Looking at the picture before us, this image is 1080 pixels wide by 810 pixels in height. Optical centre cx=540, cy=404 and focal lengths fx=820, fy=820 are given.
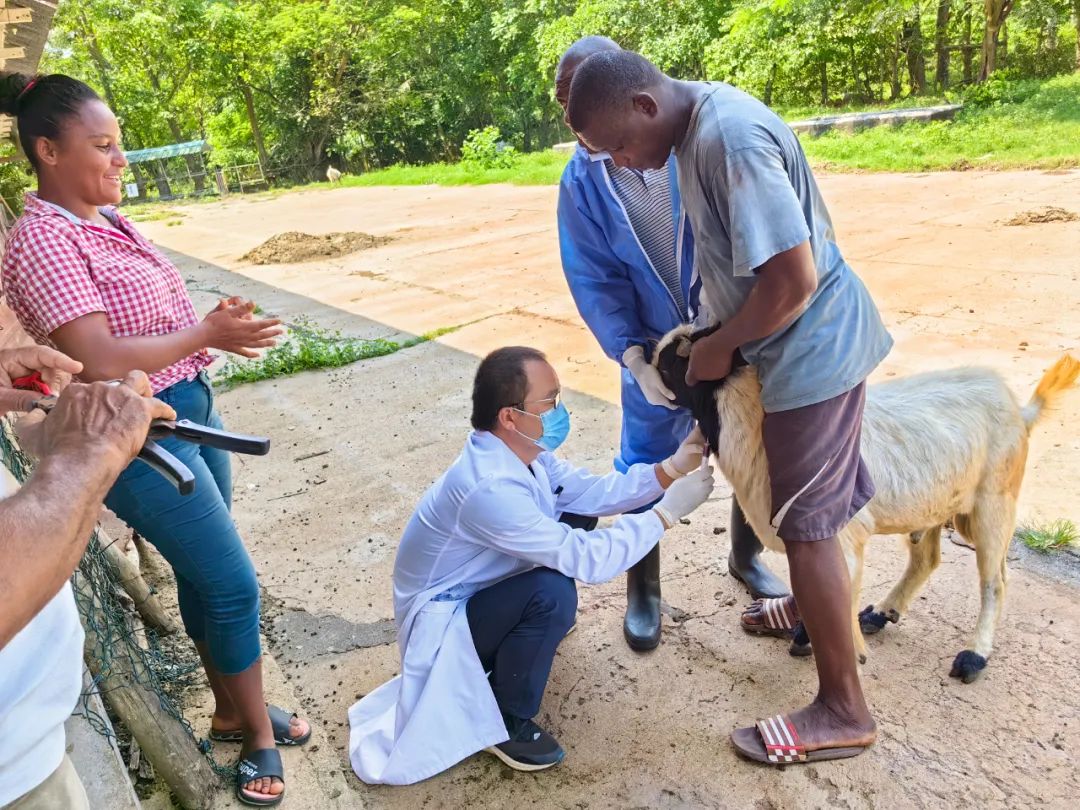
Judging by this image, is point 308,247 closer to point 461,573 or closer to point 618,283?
point 618,283

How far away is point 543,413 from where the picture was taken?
2645 mm

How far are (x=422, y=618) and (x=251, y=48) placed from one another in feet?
121

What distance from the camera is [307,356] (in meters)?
7.32

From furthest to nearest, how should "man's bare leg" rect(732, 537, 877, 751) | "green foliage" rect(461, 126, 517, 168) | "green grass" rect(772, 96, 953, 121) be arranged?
"green foliage" rect(461, 126, 517, 168) < "green grass" rect(772, 96, 953, 121) < "man's bare leg" rect(732, 537, 877, 751)

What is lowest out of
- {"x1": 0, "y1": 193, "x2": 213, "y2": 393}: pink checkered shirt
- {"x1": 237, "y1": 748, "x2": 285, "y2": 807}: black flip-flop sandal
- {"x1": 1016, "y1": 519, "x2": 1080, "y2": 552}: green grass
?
{"x1": 1016, "y1": 519, "x2": 1080, "y2": 552}: green grass

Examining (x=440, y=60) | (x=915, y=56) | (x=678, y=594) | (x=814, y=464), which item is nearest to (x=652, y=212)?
(x=814, y=464)

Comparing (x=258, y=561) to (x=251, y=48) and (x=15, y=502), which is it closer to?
(x=15, y=502)

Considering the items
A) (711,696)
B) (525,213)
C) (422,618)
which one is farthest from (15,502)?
(525,213)

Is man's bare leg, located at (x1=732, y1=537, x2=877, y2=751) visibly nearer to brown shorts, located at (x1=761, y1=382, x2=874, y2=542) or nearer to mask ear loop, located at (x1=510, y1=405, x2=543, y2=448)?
brown shorts, located at (x1=761, y1=382, x2=874, y2=542)

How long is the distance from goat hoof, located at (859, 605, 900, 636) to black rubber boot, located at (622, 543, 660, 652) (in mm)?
754

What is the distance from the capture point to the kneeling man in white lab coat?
8.35ft

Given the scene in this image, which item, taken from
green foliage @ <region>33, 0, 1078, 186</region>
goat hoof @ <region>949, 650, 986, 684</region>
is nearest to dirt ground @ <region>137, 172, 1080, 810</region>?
goat hoof @ <region>949, 650, 986, 684</region>

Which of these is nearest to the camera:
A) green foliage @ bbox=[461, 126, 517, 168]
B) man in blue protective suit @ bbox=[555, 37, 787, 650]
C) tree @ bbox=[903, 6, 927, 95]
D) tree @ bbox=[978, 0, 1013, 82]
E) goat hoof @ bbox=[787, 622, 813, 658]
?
man in blue protective suit @ bbox=[555, 37, 787, 650]

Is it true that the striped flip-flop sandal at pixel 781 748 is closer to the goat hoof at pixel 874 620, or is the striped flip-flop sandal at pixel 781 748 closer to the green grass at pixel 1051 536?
the goat hoof at pixel 874 620
